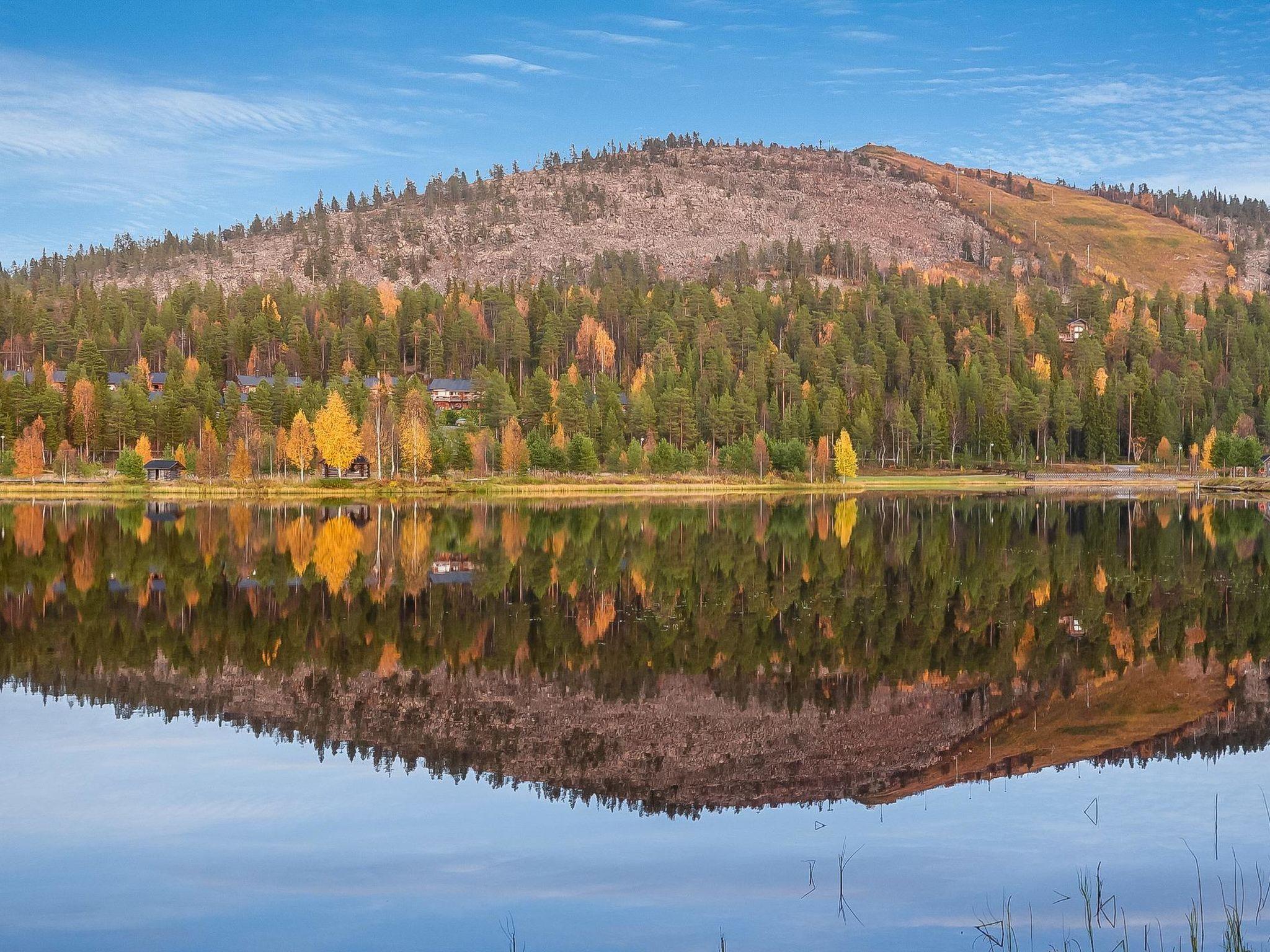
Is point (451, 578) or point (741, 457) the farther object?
point (741, 457)

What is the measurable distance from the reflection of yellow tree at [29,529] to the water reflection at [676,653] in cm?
73

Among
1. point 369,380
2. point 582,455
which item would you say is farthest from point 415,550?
point 369,380

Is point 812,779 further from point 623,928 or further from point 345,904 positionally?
point 345,904

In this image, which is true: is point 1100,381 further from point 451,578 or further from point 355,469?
point 451,578

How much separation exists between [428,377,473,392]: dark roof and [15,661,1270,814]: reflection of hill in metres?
149

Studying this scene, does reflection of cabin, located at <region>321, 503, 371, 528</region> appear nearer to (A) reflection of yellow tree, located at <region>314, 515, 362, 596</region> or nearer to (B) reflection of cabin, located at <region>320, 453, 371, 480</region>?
(A) reflection of yellow tree, located at <region>314, 515, 362, 596</region>

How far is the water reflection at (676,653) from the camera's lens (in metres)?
17.8

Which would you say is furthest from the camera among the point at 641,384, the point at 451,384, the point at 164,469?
the point at 451,384

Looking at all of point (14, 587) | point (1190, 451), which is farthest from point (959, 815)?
point (1190, 451)

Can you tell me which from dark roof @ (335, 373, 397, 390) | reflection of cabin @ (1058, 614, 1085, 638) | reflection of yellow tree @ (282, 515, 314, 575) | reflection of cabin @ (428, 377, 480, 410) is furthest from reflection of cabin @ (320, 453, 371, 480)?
reflection of cabin @ (1058, 614, 1085, 638)

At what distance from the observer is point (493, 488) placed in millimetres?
102250

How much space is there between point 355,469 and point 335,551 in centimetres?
7972

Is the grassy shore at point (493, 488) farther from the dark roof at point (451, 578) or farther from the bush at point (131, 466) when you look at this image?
the dark roof at point (451, 578)

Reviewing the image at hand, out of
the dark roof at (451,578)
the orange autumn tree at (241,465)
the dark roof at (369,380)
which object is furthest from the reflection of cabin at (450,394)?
A: the dark roof at (451,578)
